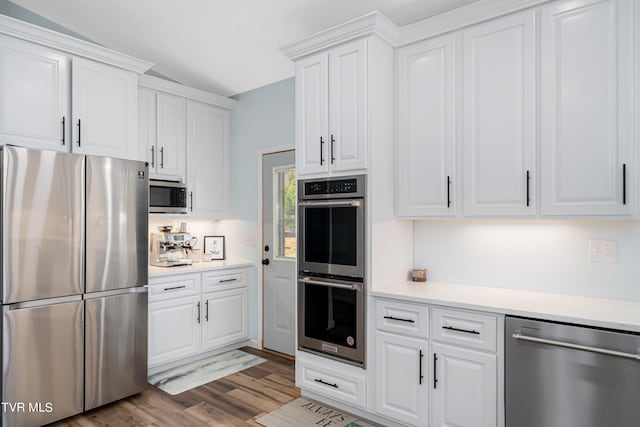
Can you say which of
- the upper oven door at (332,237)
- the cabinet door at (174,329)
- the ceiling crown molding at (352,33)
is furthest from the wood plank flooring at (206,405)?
the ceiling crown molding at (352,33)

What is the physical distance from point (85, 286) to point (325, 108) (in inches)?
85.8

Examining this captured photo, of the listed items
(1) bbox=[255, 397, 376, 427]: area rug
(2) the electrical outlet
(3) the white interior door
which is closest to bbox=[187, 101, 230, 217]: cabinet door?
(3) the white interior door

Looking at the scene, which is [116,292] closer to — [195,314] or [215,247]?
[195,314]

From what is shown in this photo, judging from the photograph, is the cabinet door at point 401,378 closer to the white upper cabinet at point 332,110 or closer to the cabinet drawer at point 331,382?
the cabinet drawer at point 331,382

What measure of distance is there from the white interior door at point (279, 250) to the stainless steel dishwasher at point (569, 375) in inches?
89.3

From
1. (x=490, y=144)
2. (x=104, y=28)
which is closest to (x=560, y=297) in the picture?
(x=490, y=144)

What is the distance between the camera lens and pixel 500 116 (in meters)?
2.38

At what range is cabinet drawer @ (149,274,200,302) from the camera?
3.45 meters

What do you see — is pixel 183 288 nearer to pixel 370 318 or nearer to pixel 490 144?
pixel 370 318

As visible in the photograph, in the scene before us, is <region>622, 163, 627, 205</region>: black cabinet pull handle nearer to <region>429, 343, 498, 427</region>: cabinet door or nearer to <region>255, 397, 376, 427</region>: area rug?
<region>429, 343, 498, 427</region>: cabinet door

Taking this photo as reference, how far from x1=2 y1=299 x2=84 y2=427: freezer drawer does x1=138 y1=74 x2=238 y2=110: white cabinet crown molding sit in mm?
2113

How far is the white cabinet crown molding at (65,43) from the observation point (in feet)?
8.83

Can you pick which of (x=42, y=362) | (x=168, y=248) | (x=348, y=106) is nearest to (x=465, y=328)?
(x=348, y=106)

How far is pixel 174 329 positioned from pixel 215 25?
275 cm
